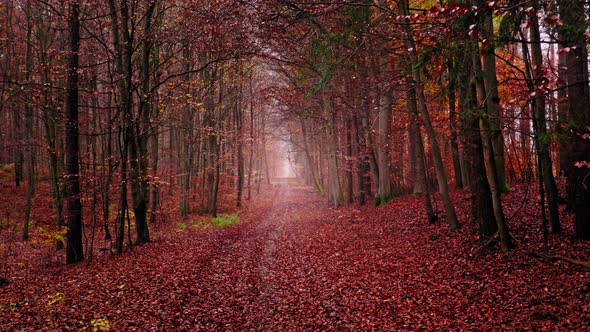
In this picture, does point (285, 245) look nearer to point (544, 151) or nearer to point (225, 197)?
point (544, 151)

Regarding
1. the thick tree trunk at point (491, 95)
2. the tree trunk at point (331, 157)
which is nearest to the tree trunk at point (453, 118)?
the thick tree trunk at point (491, 95)

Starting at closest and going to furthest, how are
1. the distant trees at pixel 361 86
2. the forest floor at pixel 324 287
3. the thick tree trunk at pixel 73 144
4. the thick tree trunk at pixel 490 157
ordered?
the forest floor at pixel 324 287
the distant trees at pixel 361 86
the thick tree trunk at pixel 490 157
the thick tree trunk at pixel 73 144

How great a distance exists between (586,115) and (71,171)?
12.9 m

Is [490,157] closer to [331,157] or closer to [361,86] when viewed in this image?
[361,86]

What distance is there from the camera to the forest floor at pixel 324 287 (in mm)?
6129

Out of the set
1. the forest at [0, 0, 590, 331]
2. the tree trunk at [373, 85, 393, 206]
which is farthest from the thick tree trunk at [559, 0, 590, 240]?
the tree trunk at [373, 85, 393, 206]

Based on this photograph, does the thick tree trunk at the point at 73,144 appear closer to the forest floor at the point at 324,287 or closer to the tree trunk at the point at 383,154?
the forest floor at the point at 324,287

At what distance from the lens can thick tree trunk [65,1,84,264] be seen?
1024cm

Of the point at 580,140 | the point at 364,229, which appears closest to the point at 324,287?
the point at 364,229

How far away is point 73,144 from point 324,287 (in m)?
8.31

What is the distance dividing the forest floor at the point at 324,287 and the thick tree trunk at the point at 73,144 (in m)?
0.75

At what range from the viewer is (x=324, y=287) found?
8383 millimetres

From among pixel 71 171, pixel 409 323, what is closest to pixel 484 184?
pixel 409 323

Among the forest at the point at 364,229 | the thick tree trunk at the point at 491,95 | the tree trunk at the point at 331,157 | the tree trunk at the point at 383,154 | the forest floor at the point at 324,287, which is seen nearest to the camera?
the forest floor at the point at 324,287
